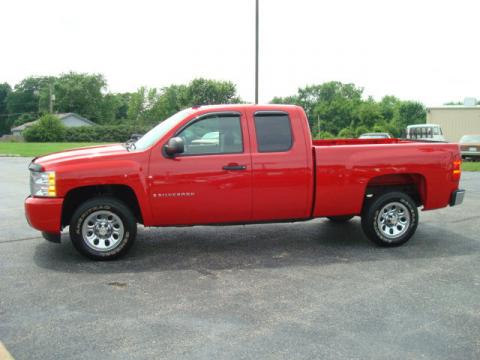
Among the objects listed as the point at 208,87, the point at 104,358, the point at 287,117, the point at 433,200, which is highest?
the point at 208,87

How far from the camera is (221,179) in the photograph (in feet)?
20.2

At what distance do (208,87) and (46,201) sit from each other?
271ft

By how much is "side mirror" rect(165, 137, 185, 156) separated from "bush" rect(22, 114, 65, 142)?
6482 cm

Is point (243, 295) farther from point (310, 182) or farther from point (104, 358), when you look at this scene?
point (310, 182)

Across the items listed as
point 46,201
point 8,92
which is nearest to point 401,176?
point 46,201

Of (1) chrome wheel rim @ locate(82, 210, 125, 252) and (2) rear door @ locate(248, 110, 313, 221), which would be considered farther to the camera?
(2) rear door @ locate(248, 110, 313, 221)

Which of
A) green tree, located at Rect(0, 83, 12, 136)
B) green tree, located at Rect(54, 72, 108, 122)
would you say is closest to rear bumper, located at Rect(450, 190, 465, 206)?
green tree, located at Rect(54, 72, 108, 122)

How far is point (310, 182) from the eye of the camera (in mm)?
6379

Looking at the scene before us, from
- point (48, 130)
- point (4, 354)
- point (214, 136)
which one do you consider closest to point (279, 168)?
point (214, 136)

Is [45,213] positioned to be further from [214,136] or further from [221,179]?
[214,136]

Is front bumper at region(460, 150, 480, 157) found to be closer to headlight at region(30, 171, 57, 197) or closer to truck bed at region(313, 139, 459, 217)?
truck bed at region(313, 139, 459, 217)

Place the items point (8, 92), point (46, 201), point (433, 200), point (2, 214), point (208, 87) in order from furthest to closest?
point (8, 92)
point (208, 87)
point (2, 214)
point (433, 200)
point (46, 201)

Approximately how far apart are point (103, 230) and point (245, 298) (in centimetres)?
219

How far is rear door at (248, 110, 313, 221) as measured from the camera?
6262mm
